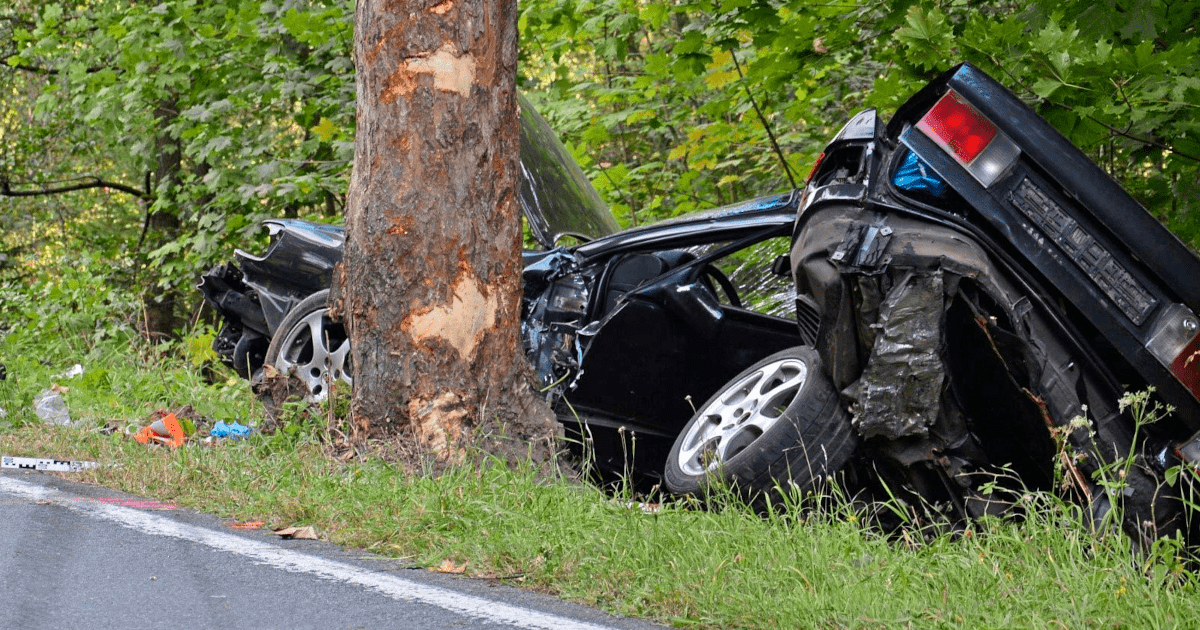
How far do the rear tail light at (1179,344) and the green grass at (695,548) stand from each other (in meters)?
0.63

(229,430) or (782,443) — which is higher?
(782,443)

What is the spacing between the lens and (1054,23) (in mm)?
5000

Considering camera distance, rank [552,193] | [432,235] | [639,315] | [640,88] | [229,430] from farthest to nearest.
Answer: [640,88]
[552,193]
[229,430]
[639,315]
[432,235]

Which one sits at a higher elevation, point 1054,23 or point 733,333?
point 1054,23

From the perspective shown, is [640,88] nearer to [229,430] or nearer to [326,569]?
[229,430]

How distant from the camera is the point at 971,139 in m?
4.44

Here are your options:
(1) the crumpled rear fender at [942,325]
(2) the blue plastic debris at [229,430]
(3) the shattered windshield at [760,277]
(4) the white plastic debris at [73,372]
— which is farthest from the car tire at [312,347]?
(1) the crumpled rear fender at [942,325]

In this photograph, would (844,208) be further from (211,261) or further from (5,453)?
(211,261)

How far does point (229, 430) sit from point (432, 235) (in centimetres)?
209

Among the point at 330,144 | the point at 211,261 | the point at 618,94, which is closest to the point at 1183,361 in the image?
the point at 618,94

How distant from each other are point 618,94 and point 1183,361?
741 cm

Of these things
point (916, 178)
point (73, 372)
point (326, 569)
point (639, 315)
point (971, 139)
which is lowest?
point (73, 372)

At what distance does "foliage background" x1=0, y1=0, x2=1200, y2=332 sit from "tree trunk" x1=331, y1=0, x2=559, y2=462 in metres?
2.04

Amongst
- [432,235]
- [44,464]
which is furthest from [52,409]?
[432,235]
